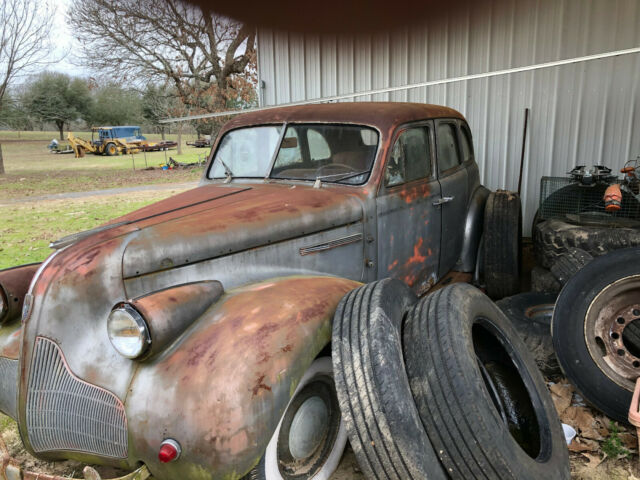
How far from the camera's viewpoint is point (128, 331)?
1.84m

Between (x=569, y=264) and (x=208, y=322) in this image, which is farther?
(x=569, y=264)

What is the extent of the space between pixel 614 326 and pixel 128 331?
2.68 meters

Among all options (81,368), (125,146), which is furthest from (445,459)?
(125,146)

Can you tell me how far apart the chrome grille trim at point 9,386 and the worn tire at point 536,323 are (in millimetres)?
2732

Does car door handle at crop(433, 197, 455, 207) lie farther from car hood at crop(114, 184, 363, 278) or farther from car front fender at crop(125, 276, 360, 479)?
car front fender at crop(125, 276, 360, 479)

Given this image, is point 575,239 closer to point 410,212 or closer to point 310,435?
point 410,212

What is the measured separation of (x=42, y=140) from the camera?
1303 inches

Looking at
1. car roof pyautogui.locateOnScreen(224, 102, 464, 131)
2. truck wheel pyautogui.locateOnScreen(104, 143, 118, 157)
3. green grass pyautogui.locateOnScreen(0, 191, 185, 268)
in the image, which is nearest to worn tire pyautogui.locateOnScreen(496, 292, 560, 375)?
car roof pyautogui.locateOnScreen(224, 102, 464, 131)

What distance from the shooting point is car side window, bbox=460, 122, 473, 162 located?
15.1 feet

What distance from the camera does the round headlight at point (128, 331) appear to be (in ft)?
5.94

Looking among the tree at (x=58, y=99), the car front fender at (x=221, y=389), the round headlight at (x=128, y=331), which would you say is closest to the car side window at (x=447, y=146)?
the car front fender at (x=221, y=389)

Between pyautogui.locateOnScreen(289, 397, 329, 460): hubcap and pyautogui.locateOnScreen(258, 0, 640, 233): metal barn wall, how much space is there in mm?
4098

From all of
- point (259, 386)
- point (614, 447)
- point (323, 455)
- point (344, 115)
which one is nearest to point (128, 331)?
point (259, 386)

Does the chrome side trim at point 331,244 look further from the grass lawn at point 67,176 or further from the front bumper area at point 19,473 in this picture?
the grass lawn at point 67,176
